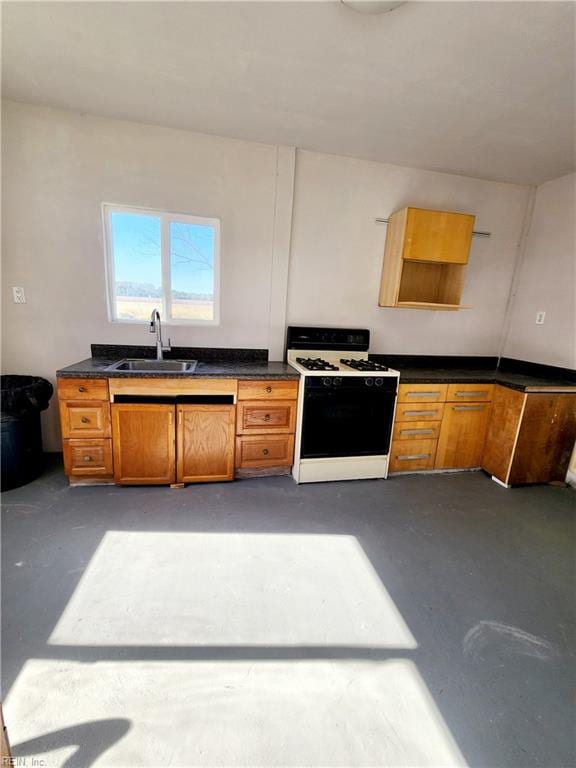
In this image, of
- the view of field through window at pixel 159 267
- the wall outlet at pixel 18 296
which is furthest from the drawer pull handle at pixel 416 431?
the wall outlet at pixel 18 296

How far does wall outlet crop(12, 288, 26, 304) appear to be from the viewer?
255 centimetres

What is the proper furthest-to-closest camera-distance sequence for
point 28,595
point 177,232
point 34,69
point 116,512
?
point 177,232, point 116,512, point 34,69, point 28,595

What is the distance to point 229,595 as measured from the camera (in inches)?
63.2

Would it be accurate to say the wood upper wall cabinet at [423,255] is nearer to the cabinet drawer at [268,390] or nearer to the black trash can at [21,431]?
the cabinet drawer at [268,390]

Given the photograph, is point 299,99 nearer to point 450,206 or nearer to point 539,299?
point 450,206

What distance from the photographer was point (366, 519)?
2268mm

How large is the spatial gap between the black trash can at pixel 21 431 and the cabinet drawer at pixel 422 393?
106 inches

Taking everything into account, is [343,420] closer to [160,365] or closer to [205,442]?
[205,442]

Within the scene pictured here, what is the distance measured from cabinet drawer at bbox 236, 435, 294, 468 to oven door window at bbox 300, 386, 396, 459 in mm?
152

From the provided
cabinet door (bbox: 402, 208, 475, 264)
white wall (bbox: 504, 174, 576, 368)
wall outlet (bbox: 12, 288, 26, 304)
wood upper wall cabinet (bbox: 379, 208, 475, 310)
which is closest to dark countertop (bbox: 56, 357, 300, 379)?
wall outlet (bbox: 12, 288, 26, 304)

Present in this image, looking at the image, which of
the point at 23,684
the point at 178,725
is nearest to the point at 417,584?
the point at 178,725

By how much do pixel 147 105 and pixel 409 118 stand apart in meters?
1.72

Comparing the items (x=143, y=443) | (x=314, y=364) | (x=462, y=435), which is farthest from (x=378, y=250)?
(x=143, y=443)

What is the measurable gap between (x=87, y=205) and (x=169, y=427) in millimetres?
1771
